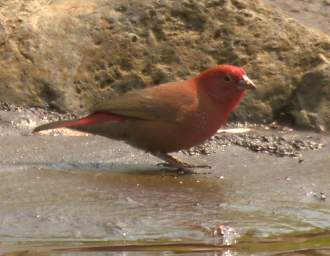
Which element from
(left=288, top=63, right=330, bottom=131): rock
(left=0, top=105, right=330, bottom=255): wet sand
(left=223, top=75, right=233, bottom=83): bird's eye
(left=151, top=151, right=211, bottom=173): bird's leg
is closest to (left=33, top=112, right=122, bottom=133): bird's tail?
(left=0, top=105, right=330, bottom=255): wet sand

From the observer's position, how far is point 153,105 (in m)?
6.55

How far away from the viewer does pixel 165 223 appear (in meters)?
5.16

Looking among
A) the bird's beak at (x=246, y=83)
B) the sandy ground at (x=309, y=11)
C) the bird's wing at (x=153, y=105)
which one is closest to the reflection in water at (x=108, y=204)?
the bird's wing at (x=153, y=105)

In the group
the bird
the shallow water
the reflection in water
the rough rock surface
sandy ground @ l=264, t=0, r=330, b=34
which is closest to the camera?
the shallow water

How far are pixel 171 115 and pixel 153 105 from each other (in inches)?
5.7

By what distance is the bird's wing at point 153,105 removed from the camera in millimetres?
6480

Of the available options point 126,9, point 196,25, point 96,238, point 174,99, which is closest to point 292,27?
point 196,25

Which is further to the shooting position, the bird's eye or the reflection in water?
the bird's eye

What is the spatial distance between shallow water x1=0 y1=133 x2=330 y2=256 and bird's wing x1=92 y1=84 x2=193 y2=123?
1.05 ft

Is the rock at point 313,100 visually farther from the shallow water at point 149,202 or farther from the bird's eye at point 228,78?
the bird's eye at point 228,78

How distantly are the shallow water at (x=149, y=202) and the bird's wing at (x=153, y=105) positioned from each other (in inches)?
12.7

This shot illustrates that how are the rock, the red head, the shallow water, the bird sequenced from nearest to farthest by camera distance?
the shallow water, the bird, the red head, the rock

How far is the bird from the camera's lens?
6445 millimetres

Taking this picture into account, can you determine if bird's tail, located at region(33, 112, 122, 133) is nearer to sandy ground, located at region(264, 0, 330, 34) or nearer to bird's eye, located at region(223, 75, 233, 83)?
bird's eye, located at region(223, 75, 233, 83)
